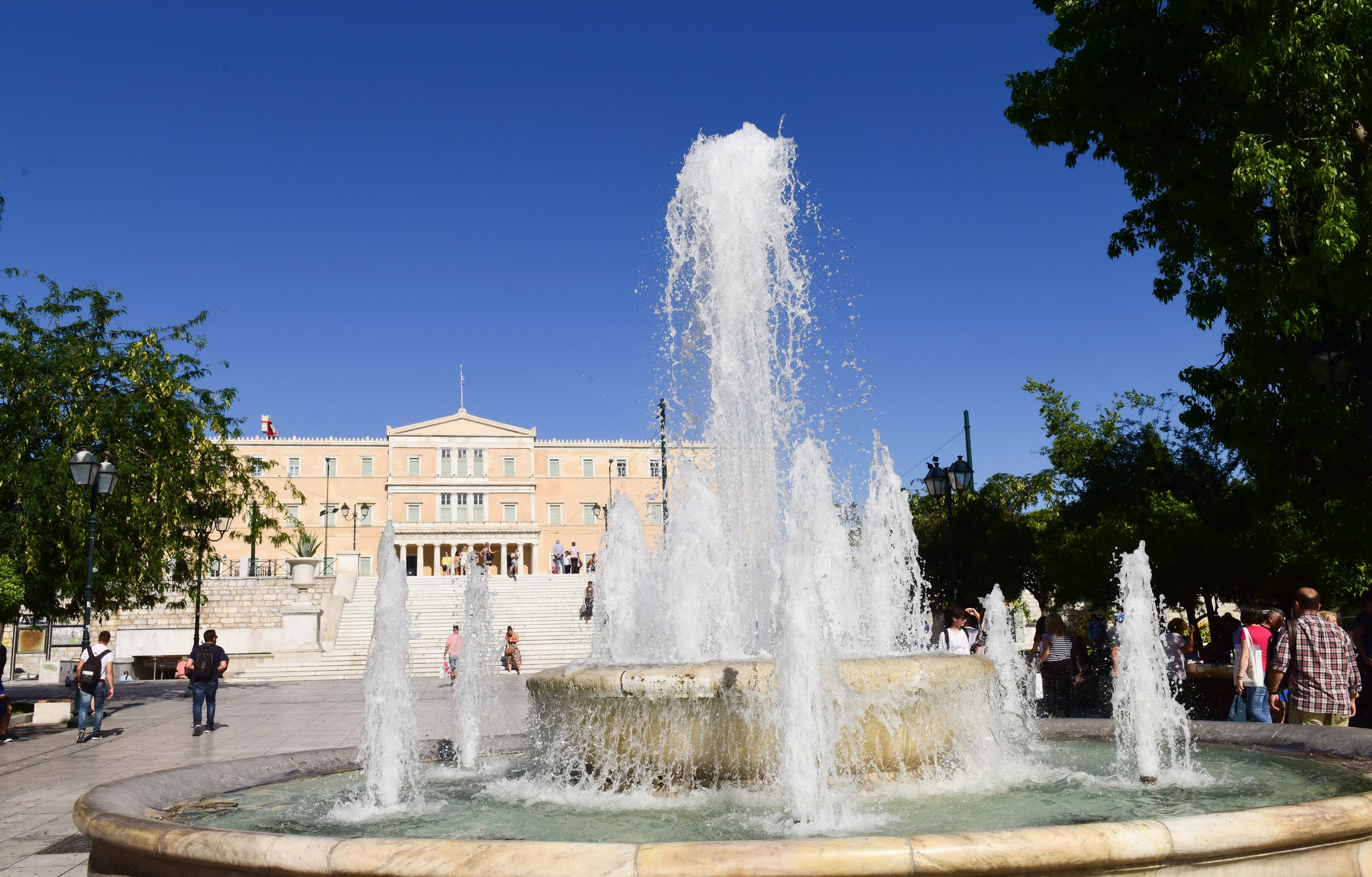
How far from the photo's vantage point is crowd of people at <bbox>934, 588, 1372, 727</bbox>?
22.9ft

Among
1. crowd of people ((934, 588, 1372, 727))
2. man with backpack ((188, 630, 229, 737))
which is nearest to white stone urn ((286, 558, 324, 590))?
man with backpack ((188, 630, 229, 737))

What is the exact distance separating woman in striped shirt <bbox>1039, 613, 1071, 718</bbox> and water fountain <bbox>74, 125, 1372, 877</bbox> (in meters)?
2.50

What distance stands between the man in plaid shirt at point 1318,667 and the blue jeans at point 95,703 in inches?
518

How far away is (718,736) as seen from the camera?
531cm

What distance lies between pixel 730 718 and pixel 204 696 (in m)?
10.4

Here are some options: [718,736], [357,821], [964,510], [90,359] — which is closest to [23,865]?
[357,821]

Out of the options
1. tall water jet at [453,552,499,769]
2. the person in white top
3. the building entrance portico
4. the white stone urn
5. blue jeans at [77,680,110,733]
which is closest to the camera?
tall water jet at [453,552,499,769]

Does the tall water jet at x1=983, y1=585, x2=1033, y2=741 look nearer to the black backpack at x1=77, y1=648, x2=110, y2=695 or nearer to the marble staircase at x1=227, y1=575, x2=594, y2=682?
the marble staircase at x1=227, y1=575, x2=594, y2=682

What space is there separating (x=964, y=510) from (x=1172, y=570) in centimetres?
1112

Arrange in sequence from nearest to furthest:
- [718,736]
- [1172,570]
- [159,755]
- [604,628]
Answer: [718,736] → [604,628] → [159,755] → [1172,570]

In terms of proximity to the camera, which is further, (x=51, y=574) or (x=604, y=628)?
(x=51, y=574)

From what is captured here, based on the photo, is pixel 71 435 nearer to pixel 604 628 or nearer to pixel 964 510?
pixel 604 628

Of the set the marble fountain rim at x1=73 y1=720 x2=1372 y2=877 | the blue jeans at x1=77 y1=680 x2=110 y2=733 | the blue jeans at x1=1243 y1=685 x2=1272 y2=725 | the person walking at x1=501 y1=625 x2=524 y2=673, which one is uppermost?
the marble fountain rim at x1=73 y1=720 x2=1372 y2=877

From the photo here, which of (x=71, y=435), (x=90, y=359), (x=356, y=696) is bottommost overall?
(x=356, y=696)
